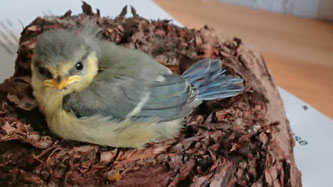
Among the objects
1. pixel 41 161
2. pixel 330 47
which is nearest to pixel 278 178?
pixel 41 161

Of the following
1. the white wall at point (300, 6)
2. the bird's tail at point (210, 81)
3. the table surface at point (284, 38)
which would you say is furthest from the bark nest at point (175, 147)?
the white wall at point (300, 6)

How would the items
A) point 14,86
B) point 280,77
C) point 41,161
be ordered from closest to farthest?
point 41,161
point 14,86
point 280,77

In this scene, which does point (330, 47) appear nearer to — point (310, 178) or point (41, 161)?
point (310, 178)

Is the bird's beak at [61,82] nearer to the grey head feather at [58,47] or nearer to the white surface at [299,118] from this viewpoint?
the grey head feather at [58,47]

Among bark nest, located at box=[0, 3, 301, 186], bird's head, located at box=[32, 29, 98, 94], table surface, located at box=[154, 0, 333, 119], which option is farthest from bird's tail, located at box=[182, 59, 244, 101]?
table surface, located at box=[154, 0, 333, 119]

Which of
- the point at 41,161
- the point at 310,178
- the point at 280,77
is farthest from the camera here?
the point at 280,77

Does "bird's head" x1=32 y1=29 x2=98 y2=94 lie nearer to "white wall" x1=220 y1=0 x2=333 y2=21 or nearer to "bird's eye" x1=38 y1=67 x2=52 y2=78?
"bird's eye" x1=38 y1=67 x2=52 y2=78
